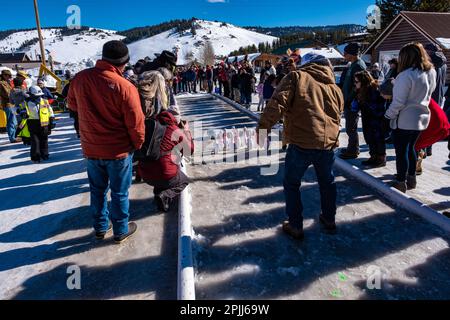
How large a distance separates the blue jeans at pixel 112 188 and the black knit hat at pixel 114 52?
3.45 feet

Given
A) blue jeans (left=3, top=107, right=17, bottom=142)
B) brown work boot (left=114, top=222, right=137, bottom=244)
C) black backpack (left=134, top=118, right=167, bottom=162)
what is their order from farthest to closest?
blue jeans (left=3, top=107, right=17, bottom=142) → black backpack (left=134, top=118, right=167, bottom=162) → brown work boot (left=114, top=222, right=137, bottom=244)

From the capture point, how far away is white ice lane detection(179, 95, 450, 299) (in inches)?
106

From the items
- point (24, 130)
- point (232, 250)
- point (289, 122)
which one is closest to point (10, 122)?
point (24, 130)

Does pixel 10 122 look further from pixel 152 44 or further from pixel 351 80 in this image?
pixel 152 44

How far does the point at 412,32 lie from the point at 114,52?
1007 inches

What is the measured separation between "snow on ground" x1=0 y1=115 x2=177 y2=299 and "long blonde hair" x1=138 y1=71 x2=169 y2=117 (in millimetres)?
1405

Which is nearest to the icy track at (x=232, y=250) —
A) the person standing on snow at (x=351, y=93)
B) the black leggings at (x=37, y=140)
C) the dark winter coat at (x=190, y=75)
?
the person standing on snow at (x=351, y=93)

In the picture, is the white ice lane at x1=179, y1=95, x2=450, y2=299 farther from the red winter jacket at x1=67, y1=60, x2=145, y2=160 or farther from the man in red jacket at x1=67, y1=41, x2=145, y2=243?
the red winter jacket at x1=67, y1=60, x2=145, y2=160

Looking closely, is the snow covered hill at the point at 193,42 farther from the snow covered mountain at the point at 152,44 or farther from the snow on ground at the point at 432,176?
the snow on ground at the point at 432,176

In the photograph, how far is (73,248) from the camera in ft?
11.3

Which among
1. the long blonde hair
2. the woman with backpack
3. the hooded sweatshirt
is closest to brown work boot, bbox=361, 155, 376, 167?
the hooded sweatshirt

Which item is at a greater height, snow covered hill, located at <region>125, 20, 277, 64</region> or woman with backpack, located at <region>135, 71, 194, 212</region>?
snow covered hill, located at <region>125, 20, 277, 64</region>

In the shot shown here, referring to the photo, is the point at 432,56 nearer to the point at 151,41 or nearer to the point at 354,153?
the point at 354,153

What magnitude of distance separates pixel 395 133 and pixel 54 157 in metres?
7.12
